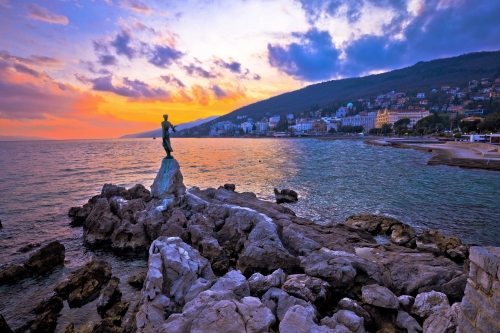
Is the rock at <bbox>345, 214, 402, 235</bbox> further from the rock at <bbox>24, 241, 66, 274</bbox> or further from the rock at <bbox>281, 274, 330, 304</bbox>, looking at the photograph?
the rock at <bbox>24, 241, 66, 274</bbox>

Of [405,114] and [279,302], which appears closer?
[279,302]

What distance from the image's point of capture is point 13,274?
1060 cm

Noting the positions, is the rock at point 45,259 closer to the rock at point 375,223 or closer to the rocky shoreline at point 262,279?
the rocky shoreline at point 262,279

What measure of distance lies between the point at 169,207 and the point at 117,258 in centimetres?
422

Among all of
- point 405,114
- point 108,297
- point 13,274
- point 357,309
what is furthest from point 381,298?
point 405,114

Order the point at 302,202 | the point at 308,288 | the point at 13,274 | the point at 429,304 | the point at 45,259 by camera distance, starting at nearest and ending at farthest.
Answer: the point at 429,304
the point at 308,288
the point at 13,274
the point at 45,259
the point at 302,202

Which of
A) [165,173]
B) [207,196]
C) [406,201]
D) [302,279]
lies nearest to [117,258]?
[165,173]

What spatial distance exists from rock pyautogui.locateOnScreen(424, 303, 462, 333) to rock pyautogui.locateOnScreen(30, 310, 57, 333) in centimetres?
1015

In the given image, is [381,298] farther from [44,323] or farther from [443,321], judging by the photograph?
[44,323]

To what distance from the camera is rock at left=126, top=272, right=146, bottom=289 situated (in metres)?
9.98

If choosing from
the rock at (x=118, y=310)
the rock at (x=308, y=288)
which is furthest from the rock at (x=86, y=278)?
the rock at (x=308, y=288)

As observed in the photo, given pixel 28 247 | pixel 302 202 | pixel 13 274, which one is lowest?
pixel 302 202

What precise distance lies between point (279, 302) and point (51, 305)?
7563 mm

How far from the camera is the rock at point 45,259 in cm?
1126
